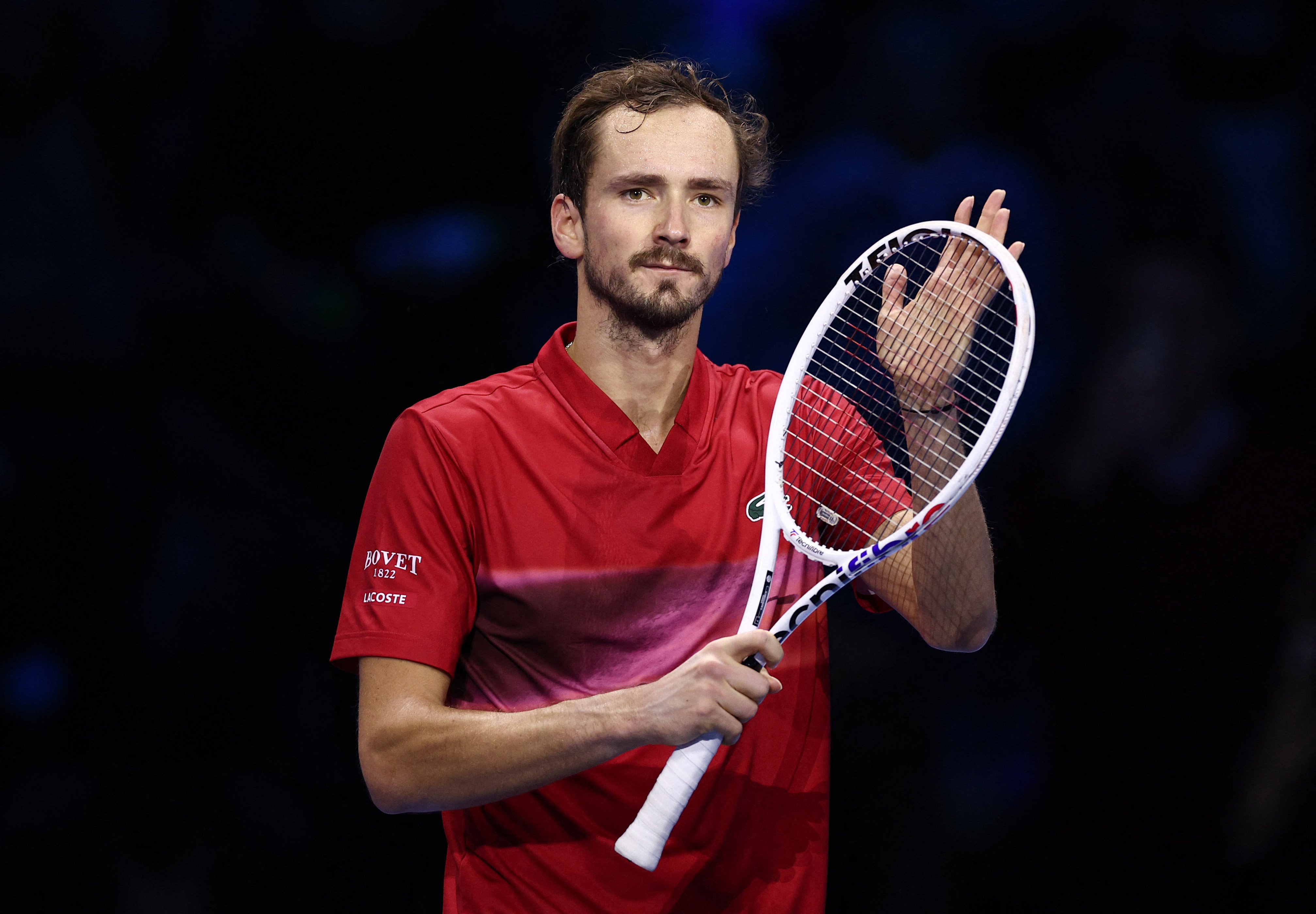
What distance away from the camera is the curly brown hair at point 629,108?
1.76 metres

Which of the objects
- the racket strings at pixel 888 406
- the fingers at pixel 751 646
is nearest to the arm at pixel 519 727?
the fingers at pixel 751 646

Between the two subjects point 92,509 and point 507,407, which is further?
point 92,509

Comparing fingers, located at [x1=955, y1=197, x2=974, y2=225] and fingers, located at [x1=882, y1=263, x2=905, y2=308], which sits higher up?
fingers, located at [x1=955, y1=197, x2=974, y2=225]

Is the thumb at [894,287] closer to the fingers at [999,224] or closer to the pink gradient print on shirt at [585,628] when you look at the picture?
the fingers at [999,224]

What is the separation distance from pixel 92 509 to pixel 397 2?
1.26m

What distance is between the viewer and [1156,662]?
7.92 ft

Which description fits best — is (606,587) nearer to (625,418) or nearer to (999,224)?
(625,418)

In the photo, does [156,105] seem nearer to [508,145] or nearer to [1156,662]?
[508,145]

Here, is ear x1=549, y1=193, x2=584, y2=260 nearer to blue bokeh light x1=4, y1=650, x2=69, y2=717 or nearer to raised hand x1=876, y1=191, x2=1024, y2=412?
raised hand x1=876, y1=191, x2=1024, y2=412

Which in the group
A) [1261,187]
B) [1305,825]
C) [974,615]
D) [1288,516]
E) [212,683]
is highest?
[1261,187]

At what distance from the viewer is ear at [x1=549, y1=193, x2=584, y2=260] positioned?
1.83m

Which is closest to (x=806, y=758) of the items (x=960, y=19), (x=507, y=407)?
(x=507, y=407)

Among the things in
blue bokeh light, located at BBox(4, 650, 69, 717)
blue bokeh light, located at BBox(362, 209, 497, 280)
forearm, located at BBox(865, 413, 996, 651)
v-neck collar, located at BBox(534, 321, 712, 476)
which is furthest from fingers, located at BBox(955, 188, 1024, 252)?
blue bokeh light, located at BBox(4, 650, 69, 717)

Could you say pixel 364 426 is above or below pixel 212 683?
above
